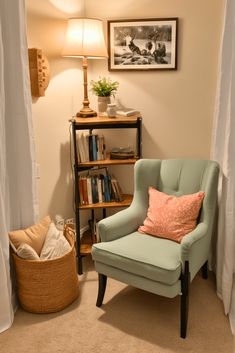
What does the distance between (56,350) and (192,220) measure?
1.16 meters

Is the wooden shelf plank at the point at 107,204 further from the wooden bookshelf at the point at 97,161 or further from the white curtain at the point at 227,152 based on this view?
the white curtain at the point at 227,152

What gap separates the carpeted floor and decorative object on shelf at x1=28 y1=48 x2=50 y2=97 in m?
1.55

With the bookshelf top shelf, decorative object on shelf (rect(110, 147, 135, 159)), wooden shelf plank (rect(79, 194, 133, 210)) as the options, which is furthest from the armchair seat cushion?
the bookshelf top shelf

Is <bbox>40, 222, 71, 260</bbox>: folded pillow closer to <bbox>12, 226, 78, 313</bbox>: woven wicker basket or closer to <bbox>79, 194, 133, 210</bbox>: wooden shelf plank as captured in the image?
<bbox>12, 226, 78, 313</bbox>: woven wicker basket

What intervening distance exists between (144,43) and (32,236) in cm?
179

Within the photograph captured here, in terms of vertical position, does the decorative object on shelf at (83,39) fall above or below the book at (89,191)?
above

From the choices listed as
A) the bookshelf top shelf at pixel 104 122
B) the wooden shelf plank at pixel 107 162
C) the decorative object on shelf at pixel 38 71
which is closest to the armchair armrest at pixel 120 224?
the wooden shelf plank at pixel 107 162

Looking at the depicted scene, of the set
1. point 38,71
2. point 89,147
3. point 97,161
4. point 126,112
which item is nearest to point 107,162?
point 97,161

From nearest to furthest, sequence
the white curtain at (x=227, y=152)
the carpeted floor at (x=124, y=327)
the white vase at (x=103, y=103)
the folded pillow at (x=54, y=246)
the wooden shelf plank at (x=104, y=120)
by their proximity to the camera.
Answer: the carpeted floor at (x=124, y=327) < the white curtain at (x=227, y=152) < the folded pillow at (x=54, y=246) < the wooden shelf plank at (x=104, y=120) < the white vase at (x=103, y=103)

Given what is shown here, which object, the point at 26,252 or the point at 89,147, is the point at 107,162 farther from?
the point at 26,252

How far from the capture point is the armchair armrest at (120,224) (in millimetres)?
2449

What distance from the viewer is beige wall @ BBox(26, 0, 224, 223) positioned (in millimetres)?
2906

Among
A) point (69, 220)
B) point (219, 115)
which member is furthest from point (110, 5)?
point (69, 220)

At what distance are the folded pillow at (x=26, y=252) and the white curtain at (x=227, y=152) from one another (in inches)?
49.5
